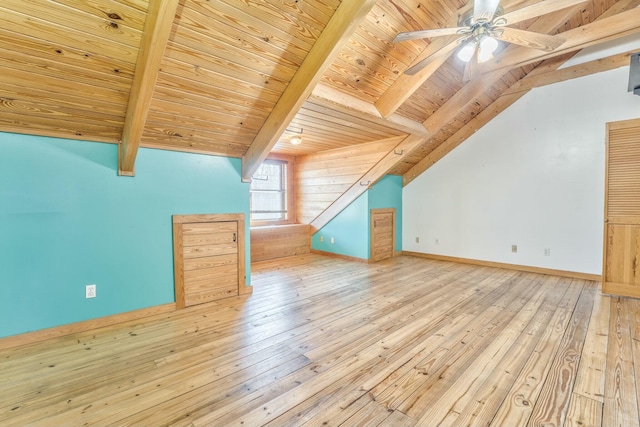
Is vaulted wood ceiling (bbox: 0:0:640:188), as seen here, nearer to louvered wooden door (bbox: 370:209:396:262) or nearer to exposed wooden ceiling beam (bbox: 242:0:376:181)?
exposed wooden ceiling beam (bbox: 242:0:376:181)

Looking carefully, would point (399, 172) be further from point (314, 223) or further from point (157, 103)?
point (157, 103)

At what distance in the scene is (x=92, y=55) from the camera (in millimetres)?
1804

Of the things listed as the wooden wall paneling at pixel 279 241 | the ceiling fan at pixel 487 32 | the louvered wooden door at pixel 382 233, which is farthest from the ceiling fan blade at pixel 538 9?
the wooden wall paneling at pixel 279 241

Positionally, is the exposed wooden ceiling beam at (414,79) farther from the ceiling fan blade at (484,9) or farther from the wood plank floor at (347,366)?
the wood plank floor at (347,366)

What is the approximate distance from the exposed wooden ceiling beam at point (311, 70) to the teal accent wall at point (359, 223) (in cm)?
257

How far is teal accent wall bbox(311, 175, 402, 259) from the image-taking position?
5.21 m

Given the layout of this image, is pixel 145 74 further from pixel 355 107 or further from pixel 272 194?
pixel 272 194

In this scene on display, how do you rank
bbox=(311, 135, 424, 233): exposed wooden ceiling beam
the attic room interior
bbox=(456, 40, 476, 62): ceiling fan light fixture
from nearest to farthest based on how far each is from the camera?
1. the attic room interior
2. bbox=(456, 40, 476, 62): ceiling fan light fixture
3. bbox=(311, 135, 424, 233): exposed wooden ceiling beam

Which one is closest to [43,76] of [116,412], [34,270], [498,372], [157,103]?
[157,103]

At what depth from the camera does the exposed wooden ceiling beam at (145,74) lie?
159 centimetres

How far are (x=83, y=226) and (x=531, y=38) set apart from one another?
4041 millimetres

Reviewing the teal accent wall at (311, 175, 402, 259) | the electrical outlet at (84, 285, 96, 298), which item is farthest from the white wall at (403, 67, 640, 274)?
the electrical outlet at (84, 285, 96, 298)

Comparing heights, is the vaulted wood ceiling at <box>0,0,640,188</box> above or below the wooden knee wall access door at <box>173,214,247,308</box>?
above

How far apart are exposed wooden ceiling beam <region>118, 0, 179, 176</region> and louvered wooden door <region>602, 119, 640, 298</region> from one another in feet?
15.4
